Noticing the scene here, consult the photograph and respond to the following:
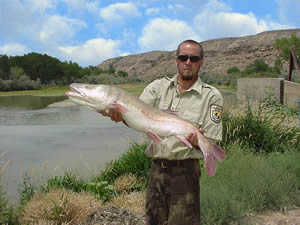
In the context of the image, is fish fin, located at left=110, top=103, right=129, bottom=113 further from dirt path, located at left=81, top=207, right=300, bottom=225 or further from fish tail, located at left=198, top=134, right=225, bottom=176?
dirt path, located at left=81, top=207, right=300, bottom=225

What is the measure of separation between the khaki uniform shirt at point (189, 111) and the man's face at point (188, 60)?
14 cm

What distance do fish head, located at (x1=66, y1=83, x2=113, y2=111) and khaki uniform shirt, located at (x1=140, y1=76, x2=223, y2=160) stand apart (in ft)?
1.99

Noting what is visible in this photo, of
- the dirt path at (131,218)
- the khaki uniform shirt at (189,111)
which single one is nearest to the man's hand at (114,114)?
the khaki uniform shirt at (189,111)

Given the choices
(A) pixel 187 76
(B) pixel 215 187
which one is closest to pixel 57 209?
(B) pixel 215 187

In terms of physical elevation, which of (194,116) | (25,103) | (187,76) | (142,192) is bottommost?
(25,103)

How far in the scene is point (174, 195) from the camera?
2875mm

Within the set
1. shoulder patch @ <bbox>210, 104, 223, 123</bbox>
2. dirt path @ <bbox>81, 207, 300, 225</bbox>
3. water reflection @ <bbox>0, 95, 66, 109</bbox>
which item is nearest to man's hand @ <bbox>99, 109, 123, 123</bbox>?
shoulder patch @ <bbox>210, 104, 223, 123</bbox>

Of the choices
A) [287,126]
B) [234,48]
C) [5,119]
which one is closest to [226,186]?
[287,126]

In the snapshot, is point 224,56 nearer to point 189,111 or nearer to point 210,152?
point 189,111

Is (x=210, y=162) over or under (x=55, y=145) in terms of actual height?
over

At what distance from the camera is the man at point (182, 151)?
9.25ft

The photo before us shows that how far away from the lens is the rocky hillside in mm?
114125

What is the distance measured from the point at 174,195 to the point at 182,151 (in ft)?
1.49

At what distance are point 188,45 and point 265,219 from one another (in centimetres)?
295
